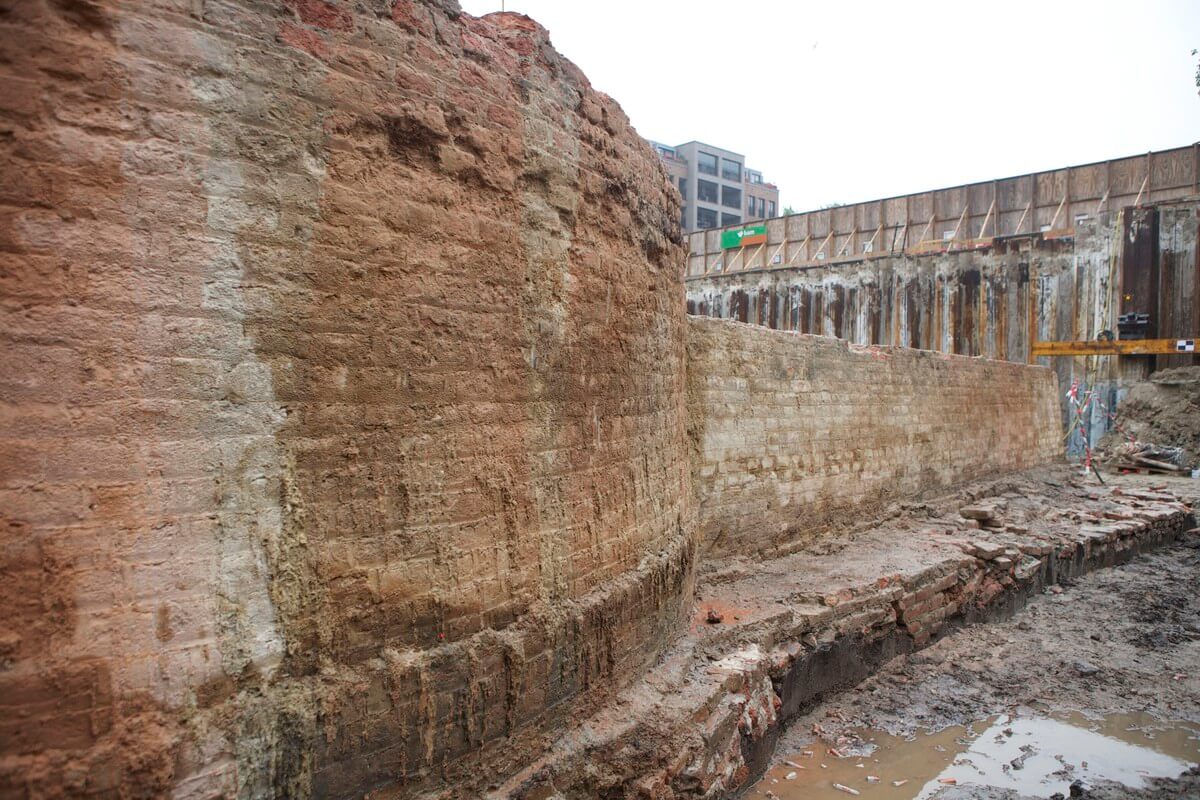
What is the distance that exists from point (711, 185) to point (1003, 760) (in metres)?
50.8

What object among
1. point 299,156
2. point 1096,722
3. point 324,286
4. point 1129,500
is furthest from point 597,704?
point 1129,500

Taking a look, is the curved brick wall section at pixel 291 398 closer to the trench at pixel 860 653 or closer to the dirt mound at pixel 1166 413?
the trench at pixel 860 653

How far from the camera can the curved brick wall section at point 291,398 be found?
2047 millimetres

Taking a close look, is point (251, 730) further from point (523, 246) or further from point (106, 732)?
point (523, 246)

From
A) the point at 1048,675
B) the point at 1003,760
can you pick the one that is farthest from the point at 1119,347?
the point at 1003,760

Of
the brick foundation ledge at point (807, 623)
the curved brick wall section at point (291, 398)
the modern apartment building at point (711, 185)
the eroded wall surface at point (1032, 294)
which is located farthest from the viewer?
the modern apartment building at point (711, 185)

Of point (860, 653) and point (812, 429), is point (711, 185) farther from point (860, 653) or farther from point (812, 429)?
point (860, 653)

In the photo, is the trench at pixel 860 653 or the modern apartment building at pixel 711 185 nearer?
the trench at pixel 860 653

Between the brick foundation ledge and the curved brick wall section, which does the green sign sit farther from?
the curved brick wall section

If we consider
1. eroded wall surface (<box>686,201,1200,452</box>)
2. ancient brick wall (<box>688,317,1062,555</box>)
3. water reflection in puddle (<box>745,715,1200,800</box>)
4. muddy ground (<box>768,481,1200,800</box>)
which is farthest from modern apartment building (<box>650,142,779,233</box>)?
water reflection in puddle (<box>745,715,1200,800</box>)

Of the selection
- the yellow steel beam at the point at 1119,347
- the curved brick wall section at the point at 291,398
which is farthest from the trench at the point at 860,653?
the yellow steel beam at the point at 1119,347

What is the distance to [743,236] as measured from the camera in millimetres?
29766

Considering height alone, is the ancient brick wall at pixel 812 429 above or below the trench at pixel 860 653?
above

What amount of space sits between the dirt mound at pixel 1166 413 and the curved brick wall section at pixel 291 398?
16669 mm
